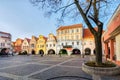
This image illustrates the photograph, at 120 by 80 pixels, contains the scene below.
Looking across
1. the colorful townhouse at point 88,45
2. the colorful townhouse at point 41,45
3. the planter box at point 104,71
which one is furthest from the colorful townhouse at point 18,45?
the planter box at point 104,71

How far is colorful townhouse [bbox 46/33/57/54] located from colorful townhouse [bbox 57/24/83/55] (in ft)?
5.55

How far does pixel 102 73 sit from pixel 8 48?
51.8 meters

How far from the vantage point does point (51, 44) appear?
187 feet

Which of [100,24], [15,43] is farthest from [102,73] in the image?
[15,43]

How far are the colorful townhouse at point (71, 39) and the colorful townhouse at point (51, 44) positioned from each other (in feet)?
5.55

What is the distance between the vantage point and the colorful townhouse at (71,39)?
51688mm

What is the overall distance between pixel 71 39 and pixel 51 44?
28.6 feet

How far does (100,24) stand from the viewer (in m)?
12.0

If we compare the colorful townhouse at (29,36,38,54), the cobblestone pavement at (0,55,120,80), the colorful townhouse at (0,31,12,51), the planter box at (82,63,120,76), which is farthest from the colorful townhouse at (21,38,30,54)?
the planter box at (82,63,120,76)

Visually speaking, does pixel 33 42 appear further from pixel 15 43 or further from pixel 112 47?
pixel 112 47

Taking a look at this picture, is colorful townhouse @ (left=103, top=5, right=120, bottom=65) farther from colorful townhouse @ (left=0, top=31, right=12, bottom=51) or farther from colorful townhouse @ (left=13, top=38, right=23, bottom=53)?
colorful townhouse @ (left=13, top=38, right=23, bottom=53)

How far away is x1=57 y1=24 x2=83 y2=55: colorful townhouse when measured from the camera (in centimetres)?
5169

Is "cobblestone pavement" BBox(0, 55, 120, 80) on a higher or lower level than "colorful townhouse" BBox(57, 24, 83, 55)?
lower

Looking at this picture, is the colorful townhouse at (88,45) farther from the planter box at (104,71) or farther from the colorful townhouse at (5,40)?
the planter box at (104,71)
